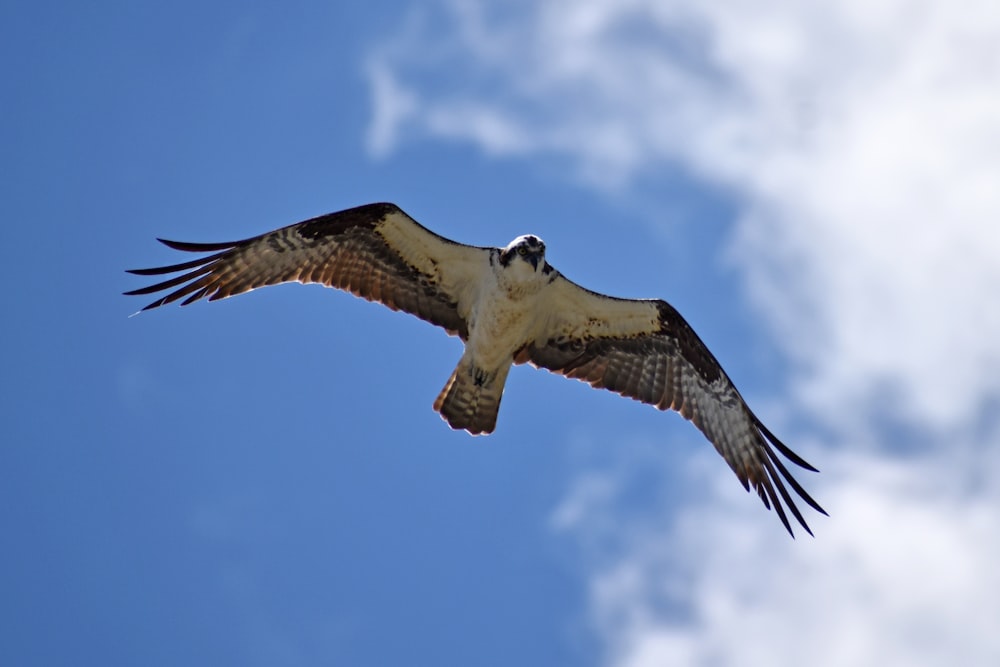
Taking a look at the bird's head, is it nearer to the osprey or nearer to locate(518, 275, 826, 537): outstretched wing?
the osprey

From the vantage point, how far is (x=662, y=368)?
13875mm

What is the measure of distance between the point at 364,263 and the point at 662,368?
11.2 ft

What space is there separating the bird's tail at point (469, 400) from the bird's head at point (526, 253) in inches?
49.8

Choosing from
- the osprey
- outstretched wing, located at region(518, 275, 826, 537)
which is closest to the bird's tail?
the osprey

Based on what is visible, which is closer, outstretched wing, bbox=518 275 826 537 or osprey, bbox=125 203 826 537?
osprey, bbox=125 203 826 537

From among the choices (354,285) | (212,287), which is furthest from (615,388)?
(212,287)

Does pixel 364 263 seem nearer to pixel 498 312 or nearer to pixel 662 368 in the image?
pixel 498 312

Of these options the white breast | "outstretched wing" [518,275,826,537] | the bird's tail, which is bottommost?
the bird's tail

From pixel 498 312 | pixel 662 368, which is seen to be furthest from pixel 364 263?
pixel 662 368

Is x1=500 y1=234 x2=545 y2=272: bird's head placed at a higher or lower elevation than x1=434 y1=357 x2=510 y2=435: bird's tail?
higher

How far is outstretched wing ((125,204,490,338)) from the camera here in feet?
41.5

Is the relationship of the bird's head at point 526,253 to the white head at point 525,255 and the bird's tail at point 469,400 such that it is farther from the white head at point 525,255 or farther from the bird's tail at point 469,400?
the bird's tail at point 469,400

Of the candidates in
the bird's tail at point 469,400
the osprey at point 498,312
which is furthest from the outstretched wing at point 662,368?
the bird's tail at point 469,400

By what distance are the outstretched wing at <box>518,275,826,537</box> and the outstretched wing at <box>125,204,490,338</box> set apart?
107 centimetres
